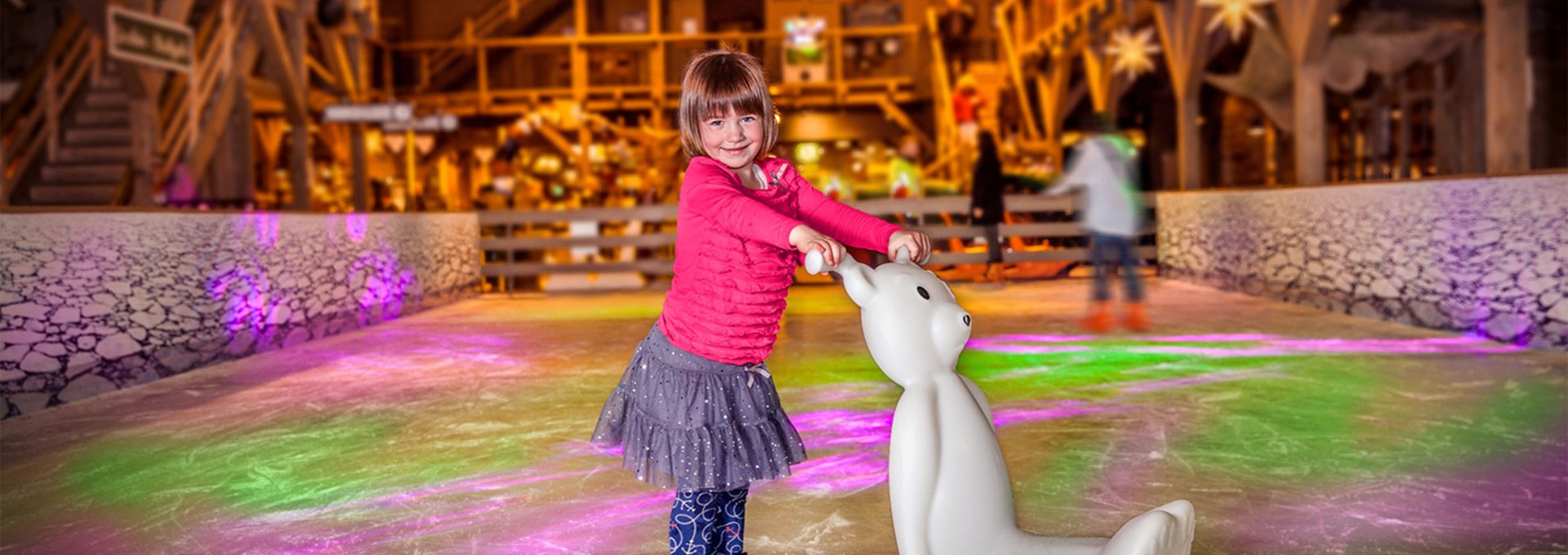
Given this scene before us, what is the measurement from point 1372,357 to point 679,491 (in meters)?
4.22

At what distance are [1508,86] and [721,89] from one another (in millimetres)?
7843

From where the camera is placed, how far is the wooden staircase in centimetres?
992

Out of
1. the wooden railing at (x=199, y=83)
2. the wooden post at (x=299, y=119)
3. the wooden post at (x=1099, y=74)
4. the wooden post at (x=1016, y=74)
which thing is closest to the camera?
the wooden railing at (x=199, y=83)

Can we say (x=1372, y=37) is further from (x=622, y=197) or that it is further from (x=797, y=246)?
(x=797, y=246)

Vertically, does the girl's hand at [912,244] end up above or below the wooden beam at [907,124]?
below

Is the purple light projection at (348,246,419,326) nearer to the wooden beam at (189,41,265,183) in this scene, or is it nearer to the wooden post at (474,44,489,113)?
the wooden beam at (189,41,265,183)

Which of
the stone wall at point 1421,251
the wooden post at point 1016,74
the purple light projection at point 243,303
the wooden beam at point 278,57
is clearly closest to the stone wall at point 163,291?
the purple light projection at point 243,303

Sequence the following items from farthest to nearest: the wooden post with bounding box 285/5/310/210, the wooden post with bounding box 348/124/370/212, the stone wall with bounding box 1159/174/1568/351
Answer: the wooden post with bounding box 348/124/370/212 < the wooden post with bounding box 285/5/310/210 < the stone wall with bounding box 1159/174/1568/351

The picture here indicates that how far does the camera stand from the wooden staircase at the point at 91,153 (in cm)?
992

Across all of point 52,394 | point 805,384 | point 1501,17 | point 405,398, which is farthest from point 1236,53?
point 52,394

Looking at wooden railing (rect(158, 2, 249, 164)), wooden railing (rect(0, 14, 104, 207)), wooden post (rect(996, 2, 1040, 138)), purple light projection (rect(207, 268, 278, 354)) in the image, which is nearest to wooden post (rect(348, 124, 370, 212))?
wooden railing (rect(158, 2, 249, 164))

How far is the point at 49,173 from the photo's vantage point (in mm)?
10188

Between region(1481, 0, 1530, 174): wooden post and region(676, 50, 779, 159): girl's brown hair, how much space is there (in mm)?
7557

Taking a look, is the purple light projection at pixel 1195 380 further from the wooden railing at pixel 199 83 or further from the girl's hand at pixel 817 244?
the wooden railing at pixel 199 83
